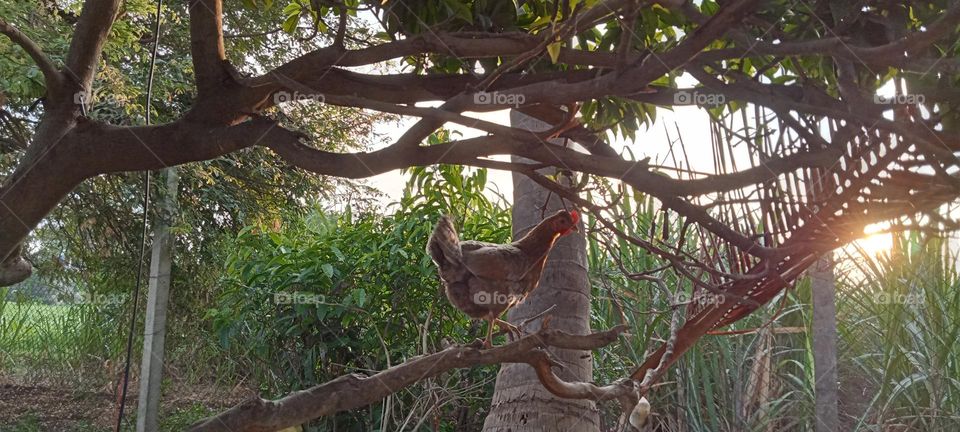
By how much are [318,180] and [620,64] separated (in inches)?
122

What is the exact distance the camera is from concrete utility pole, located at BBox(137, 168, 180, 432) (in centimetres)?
356

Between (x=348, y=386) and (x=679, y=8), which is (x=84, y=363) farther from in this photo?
(x=679, y=8)

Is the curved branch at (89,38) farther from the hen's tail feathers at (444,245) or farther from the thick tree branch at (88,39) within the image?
the hen's tail feathers at (444,245)

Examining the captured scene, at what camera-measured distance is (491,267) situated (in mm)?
1434

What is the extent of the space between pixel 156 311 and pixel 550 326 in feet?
7.50

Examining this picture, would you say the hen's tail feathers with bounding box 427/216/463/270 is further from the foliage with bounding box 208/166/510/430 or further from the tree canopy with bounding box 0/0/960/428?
the foliage with bounding box 208/166/510/430

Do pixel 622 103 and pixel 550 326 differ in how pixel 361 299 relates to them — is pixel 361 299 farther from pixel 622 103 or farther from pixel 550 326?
pixel 622 103

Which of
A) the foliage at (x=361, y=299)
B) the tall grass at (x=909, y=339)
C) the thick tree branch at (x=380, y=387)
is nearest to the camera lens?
the thick tree branch at (x=380, y=387)

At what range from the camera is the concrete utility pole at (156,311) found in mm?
3557

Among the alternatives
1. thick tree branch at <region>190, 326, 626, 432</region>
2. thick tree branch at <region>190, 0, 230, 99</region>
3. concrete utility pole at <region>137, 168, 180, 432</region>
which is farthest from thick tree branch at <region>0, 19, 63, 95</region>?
concrete utility pole at <region>137, 168, 180, 432</region>

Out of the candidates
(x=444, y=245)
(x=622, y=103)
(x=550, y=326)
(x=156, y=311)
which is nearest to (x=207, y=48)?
(x=444, y=245)

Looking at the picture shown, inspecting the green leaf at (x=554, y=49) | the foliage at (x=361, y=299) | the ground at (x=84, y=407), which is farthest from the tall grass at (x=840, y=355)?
the ground at (x=84, y=407)

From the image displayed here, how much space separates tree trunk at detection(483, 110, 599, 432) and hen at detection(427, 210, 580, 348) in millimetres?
331

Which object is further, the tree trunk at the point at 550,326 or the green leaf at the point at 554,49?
the tree trunk at the point at 550,326
